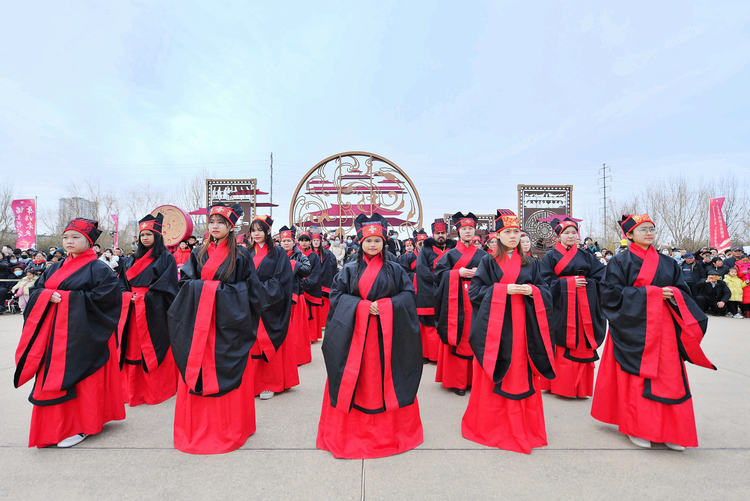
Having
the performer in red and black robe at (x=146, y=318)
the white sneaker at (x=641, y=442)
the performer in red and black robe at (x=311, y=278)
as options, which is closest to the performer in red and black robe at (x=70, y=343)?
the performer in red and black robe at (x=146, y=318)

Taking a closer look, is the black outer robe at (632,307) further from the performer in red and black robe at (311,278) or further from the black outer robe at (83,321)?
the black outer robe at (83,321)

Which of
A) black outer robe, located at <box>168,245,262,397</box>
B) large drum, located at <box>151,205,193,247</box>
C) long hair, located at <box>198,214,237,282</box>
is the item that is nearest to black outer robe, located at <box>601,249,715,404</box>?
black outer robe, located at <box>168,245,262,397</box>

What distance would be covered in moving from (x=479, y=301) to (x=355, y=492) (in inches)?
70.1

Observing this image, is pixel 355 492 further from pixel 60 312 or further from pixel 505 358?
pixel 60 312

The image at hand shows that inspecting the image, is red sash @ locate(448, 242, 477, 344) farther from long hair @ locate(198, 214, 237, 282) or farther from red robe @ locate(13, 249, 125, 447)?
red robe @ locate(13, 249, 125, 447)

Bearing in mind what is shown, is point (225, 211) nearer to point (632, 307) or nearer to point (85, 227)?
point (85, 227)

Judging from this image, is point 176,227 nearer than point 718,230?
Yes

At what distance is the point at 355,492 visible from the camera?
8.29 ft

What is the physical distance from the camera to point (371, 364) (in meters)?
2.96

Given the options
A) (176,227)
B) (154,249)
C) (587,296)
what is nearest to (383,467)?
(587,296)

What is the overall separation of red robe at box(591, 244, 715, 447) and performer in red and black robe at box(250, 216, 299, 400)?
10.8ft

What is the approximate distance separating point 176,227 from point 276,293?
381 cm

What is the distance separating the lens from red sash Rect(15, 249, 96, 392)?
302 centimetres

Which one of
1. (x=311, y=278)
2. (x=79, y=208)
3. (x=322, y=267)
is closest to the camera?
(x=311, y=278)
